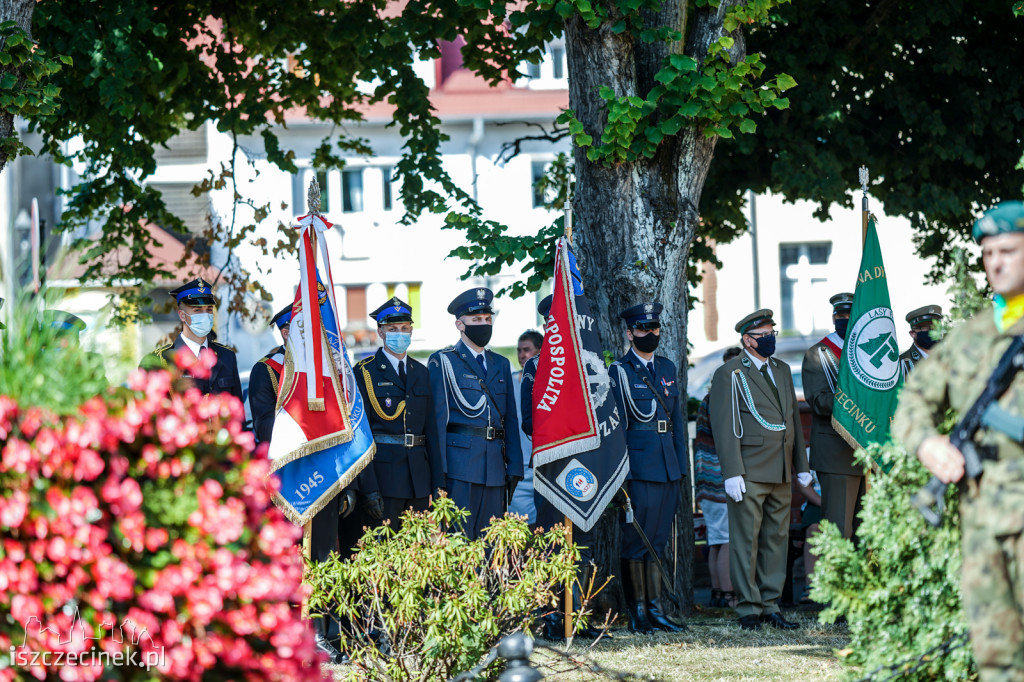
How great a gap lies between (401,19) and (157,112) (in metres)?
2.64

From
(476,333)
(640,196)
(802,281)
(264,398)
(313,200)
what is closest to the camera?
(313,200)

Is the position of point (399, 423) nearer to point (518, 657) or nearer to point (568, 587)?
point (568, 587)

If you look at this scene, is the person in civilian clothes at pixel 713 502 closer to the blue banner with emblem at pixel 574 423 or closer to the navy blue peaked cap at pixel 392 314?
the blue banner with emblem at pixel 574 423

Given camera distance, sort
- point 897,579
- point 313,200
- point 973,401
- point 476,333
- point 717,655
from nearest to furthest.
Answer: point 973,401 < point 897,579 < point 717,655 < point 313,200 < point 476,333

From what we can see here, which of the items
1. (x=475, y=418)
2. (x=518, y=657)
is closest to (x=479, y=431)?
(x=475, y=418)

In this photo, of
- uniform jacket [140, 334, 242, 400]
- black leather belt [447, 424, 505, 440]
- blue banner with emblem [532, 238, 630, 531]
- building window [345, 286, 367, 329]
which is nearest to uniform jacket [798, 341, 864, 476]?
blue banner with emblem [532, 238, 630, 531]

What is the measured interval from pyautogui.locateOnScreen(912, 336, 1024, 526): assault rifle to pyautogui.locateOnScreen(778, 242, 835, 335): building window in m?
24.3

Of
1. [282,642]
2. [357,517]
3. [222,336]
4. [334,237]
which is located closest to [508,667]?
[282,642]

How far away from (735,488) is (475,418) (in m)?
1.94

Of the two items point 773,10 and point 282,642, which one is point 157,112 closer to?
point 773,10

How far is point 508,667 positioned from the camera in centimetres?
545

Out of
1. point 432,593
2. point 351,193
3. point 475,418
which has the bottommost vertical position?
point 432,593

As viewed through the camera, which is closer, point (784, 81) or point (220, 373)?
point (220, 373)

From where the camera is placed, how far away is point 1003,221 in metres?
4.36
